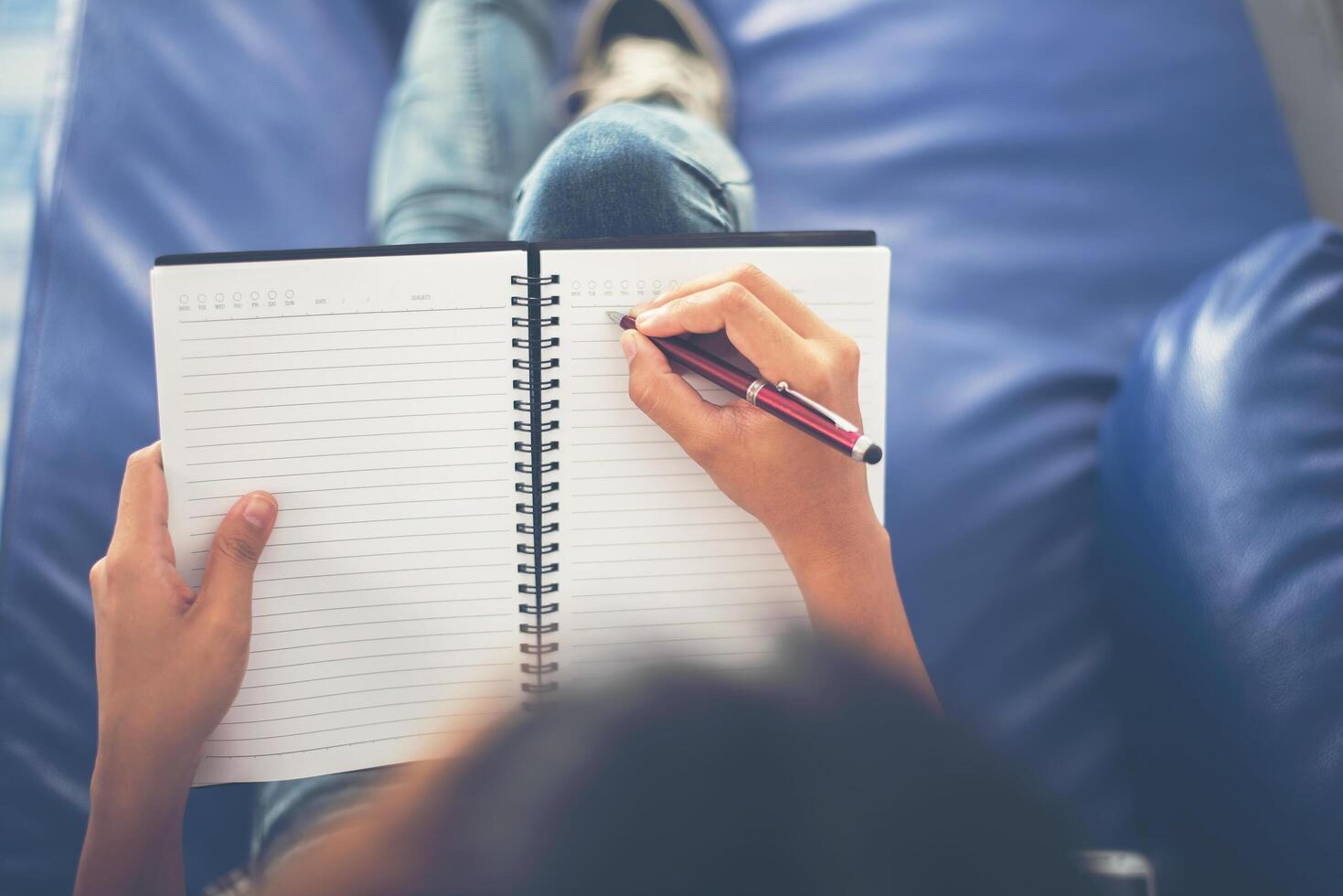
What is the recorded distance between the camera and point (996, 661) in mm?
739

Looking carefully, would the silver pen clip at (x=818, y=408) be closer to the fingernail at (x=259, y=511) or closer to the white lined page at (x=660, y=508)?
the white lined page at (x=660, y=508)

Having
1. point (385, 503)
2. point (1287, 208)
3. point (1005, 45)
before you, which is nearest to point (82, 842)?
point (385, 503)

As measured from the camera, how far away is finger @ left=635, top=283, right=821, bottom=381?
1.67 ft

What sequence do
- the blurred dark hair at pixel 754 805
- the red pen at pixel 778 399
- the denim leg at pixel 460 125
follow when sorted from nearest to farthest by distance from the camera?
the blurred dark hair at pixel 754 805, the red pen at pixel 778 399, the denim leg at pixel 460 125

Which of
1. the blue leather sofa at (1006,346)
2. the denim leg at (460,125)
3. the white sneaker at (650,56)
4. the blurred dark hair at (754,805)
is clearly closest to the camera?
the blurred dark hair at (754,805)

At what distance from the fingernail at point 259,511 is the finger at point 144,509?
6cm

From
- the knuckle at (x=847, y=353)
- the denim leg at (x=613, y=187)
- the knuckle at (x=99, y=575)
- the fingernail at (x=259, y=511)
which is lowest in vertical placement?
the knuckle at (x=99, y=575)

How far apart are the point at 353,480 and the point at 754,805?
0.39m

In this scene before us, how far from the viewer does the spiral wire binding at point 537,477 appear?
1.83ft

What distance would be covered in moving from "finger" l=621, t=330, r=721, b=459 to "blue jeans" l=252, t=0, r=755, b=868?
0.13 metres

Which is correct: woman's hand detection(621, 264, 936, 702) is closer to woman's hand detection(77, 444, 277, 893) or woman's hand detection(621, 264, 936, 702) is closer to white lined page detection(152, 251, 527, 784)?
white lined page detection(152, 251, 527, 784)

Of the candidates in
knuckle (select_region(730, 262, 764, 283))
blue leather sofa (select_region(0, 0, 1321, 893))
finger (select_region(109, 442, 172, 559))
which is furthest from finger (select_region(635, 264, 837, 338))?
finger (select_region(109, 442, 172, 559))

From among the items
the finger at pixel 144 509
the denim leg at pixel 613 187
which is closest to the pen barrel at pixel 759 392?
the denim leg at pixel 613 187

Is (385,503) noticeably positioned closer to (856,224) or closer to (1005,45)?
(856,224)
